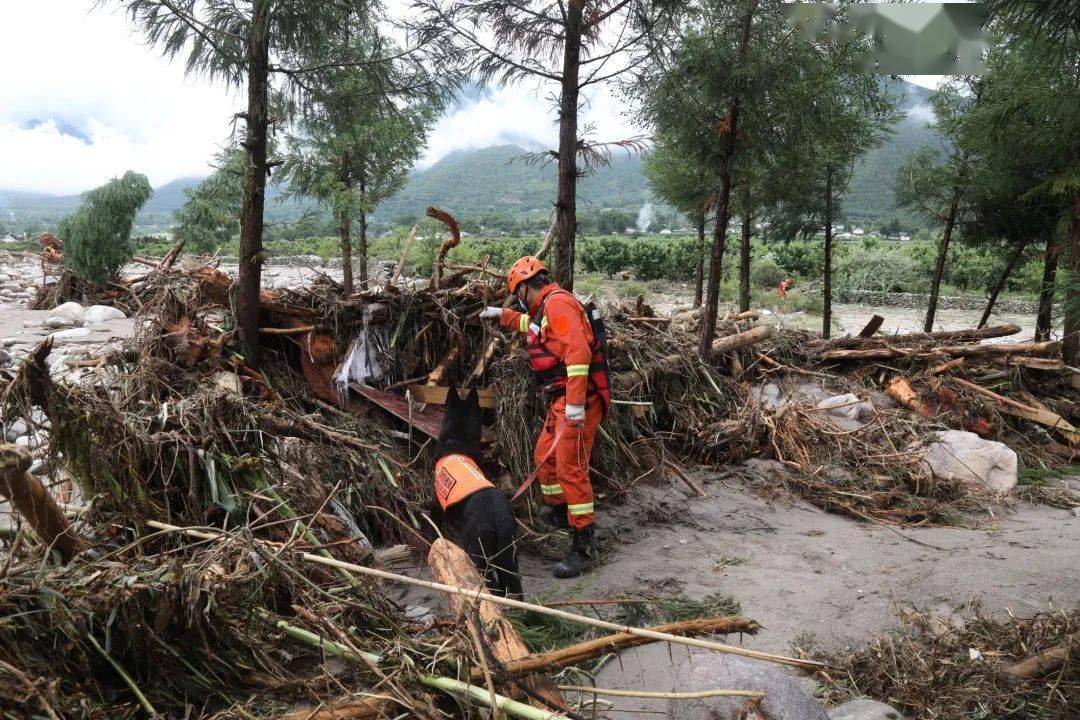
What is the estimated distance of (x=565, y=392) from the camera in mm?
5152

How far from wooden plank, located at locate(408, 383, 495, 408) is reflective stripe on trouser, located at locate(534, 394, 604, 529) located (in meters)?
0.73

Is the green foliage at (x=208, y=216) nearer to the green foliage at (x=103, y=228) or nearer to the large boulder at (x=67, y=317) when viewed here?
the green foliage at (x=103, y=228)

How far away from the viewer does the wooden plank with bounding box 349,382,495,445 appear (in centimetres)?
556

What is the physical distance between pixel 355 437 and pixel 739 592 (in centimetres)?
304

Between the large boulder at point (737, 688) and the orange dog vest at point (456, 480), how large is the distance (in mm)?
1698

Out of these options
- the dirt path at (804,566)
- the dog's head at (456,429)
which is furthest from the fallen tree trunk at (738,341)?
the dog's head at (456,429)

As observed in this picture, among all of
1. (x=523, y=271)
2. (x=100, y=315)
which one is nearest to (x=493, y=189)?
(x=100, y=315)

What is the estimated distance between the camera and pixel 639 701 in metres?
3.05

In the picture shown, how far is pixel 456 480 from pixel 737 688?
2.05m

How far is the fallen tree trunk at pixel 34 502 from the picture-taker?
216 cm

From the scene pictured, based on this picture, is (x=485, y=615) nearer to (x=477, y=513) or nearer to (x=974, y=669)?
(x=477, y=513)

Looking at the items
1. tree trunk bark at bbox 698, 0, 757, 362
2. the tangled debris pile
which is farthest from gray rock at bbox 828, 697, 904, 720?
tree trunk bark at bbox 698, 0, 757, 362

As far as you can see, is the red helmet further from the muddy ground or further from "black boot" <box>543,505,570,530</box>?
the muddy ground

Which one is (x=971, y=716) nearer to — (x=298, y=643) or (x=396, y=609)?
→ (x=396, y=609)
